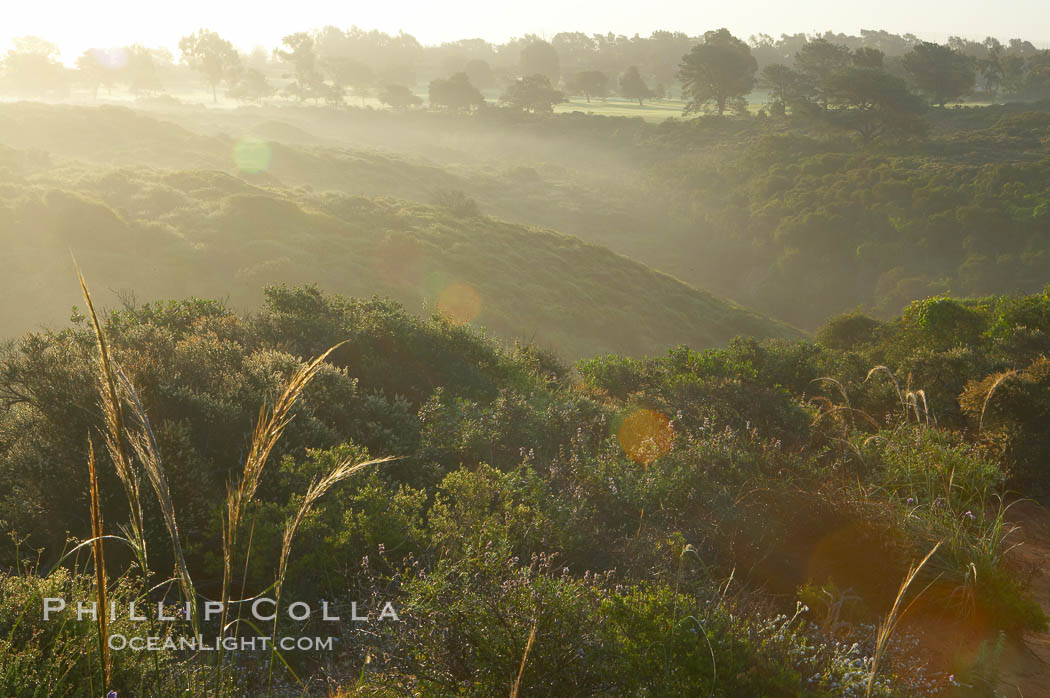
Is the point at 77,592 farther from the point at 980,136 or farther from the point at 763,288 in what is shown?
the point at 980,136

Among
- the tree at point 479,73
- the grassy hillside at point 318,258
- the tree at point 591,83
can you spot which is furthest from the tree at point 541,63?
the grassy hillside at point 318,258

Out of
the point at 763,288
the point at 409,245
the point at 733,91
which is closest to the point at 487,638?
the point at 409,245

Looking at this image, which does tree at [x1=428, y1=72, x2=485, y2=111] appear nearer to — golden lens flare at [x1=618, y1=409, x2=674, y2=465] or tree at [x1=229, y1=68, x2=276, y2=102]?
tree at [x1=229, y1=68, x2=276, y2=102]

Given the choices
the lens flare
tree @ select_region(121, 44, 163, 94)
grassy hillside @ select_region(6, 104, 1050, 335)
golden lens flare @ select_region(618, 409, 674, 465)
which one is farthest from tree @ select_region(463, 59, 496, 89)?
golden lens flare @ select_region(618, 409, 674, 465)

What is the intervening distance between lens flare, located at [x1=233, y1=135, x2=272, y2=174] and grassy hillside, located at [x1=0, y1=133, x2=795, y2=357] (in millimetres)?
5542

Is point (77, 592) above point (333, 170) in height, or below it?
below

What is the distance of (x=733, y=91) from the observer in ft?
248

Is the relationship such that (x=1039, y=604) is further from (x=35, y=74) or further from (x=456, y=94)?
(x=35, y=74)

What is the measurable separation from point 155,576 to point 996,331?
13335 millimetres

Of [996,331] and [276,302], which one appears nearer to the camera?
[276,302]

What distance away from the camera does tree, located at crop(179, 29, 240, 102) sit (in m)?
108

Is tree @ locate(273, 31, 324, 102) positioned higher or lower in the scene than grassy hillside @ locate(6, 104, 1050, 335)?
higher

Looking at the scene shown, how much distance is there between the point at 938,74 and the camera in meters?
68.1

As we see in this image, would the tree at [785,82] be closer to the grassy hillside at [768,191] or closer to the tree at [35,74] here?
the grassy hillside at [768,191]
